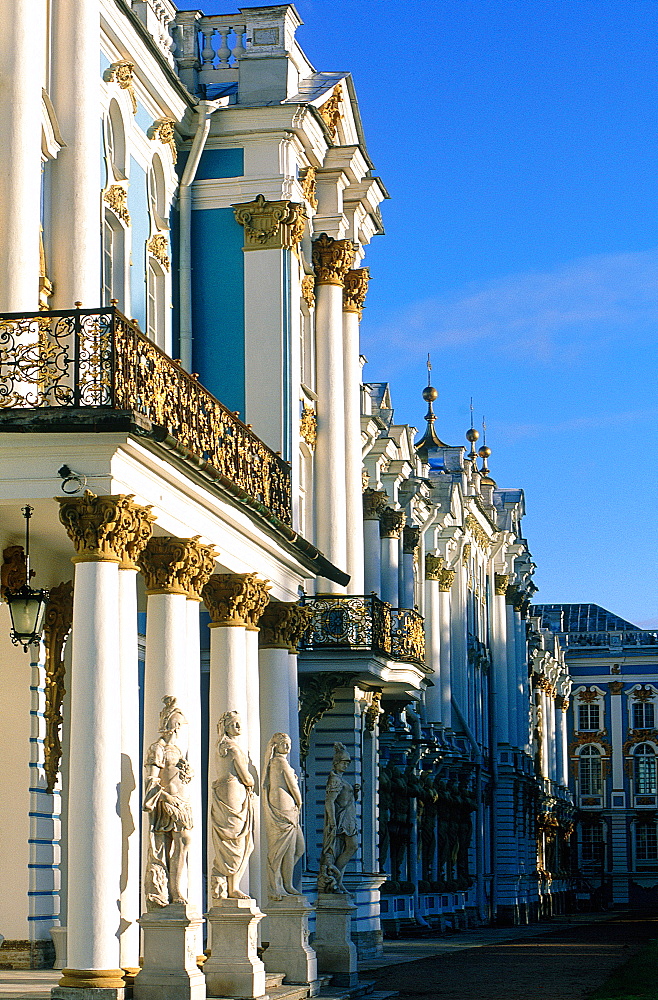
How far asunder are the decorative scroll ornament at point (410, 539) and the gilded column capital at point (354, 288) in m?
16.5

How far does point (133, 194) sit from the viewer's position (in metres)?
23.6

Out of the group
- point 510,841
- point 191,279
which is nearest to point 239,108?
point 191,279

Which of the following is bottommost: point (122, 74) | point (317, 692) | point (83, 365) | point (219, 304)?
point (317, 692)

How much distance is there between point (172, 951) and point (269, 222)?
1335cm

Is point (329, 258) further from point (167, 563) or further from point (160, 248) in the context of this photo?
point (167, 563)

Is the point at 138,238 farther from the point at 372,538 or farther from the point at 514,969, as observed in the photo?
the point at 372,538

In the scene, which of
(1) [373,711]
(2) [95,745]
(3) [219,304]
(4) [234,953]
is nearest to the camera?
(2) [95,745]

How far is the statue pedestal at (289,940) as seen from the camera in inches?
810

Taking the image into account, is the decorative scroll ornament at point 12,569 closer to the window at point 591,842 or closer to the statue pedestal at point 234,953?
the statue pedestal at point 234,953

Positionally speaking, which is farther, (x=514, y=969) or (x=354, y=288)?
(x=354, y=288)

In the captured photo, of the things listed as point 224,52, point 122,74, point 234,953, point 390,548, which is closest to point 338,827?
point 234,953

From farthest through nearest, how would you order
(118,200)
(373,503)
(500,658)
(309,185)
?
1. (500,658)
2. (373,503)
3. (309,185)
4. (118,200)

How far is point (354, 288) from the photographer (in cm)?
3086

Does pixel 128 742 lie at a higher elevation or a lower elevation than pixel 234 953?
higher
